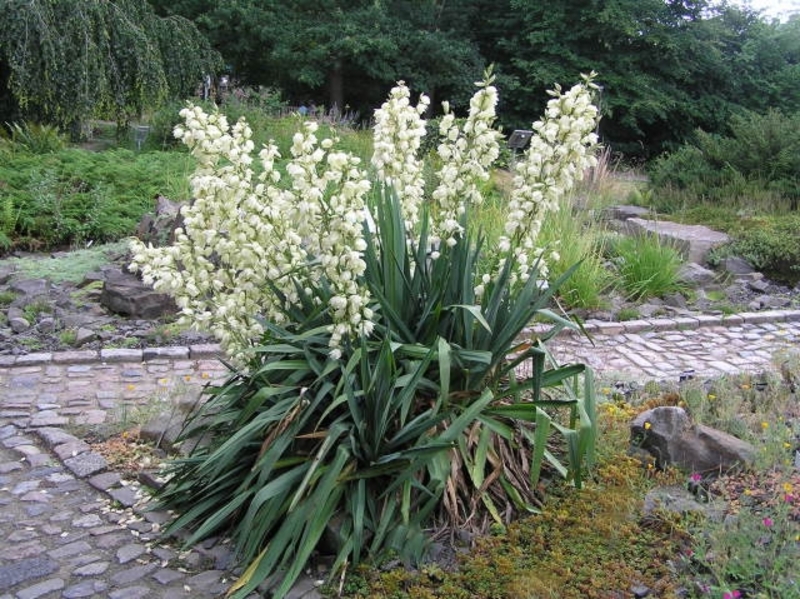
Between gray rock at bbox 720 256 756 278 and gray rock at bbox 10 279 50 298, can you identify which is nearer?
gray rock at bbox 10 279 50 298

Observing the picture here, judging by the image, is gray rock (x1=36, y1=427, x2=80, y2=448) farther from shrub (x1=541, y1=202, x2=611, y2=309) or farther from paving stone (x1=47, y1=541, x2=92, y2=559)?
shrub (x1=541, y1=202, x2=611, y2=309)

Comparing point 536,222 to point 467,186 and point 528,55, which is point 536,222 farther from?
point 528,55

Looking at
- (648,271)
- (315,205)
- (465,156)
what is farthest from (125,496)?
(648,271)

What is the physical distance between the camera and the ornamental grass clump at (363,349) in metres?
2.88

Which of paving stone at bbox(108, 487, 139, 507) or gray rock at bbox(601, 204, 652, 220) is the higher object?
gray rock at bbox(601, 204, 652, 220)

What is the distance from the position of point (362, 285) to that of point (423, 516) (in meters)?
0.90

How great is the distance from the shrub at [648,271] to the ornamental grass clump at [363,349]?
3.90 m

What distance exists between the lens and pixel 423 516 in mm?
2910

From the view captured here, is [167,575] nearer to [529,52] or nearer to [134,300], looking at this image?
[134,300]

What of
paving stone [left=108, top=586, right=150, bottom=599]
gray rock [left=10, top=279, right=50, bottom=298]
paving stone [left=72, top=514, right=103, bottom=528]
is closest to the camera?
paving stone [left=108, top=586, right=150, bottom=599]

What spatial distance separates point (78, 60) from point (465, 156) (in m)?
9.95

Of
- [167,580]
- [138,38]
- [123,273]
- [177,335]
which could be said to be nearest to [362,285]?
[167,580]

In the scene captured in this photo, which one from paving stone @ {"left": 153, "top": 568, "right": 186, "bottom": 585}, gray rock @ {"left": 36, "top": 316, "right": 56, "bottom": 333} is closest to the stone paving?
paving stone @ {"left": 153, "top": 568, "right": 186, "bottom": 585}

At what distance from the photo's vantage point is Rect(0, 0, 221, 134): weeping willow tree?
36.9ft
